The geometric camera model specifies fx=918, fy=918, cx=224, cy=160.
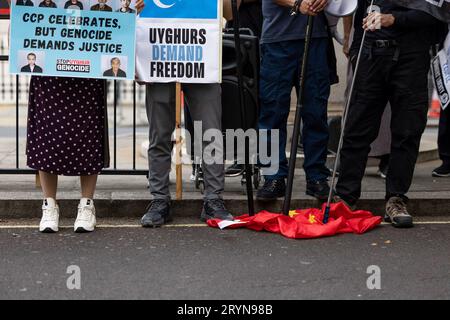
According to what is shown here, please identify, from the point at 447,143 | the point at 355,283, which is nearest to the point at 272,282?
the point at 355,283

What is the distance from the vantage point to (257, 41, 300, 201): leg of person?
642cm

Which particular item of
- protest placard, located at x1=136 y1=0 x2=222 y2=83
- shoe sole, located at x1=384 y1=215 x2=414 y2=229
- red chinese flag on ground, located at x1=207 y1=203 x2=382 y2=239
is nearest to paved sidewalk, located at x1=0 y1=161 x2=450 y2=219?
red chinese flag on ground, located at x1=207 y1=203 x2=382 y2=239

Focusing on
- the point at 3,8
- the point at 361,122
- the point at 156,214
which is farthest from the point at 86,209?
the point at 361,122

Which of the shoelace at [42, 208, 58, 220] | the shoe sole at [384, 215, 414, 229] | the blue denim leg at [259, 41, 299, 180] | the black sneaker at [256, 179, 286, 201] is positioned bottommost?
the shoe sole at [384, 215, 414, 229]

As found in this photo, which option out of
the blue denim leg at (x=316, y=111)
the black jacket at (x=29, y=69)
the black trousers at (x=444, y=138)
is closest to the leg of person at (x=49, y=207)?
the black jacket at (x=29, y=69)

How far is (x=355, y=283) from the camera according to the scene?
467cm

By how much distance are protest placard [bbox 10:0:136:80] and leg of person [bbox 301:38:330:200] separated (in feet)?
4.35

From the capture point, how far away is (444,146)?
7922 mm

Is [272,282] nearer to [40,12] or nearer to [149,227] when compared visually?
[149,227]

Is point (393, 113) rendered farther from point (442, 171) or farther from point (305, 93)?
point (442, 171)

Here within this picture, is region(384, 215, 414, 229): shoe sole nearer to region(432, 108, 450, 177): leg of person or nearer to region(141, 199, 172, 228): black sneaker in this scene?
region(141, 199, 172, 228): black sneaker

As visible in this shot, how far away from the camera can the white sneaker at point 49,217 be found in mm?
5828

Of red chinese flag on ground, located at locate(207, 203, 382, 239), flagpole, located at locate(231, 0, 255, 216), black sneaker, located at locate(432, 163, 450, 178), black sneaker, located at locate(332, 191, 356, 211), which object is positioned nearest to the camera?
red chinese flag on ground, located at locate(207, 203, 382, 239)

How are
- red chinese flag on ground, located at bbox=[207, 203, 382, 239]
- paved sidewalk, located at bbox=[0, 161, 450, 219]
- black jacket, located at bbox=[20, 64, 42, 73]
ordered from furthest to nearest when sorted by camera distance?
paved sidewalk, located at bbox=[0, 161, 450, 219], red chinese flag on ground, located at bbox=[207, 203, 382, 239], black jacket, located at bbox=[20, 64, 42, 73]
